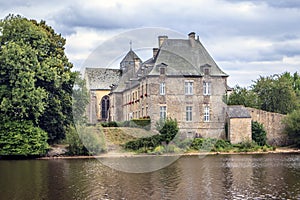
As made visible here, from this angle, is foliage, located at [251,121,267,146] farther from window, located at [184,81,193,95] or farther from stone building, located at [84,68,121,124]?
stone building, located at [84,68,121,124]

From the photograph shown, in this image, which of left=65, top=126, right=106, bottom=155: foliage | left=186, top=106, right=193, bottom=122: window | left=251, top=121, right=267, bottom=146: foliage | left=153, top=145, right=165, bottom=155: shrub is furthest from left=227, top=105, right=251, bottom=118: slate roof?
left=65, top=126, right=106, bottom=155: foliage

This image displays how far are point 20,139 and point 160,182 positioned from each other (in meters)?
18.9

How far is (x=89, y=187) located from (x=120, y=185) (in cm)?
145

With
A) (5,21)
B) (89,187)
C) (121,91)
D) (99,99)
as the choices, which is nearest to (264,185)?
(89,187)

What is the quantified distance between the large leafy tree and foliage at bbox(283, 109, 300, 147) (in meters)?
21.0

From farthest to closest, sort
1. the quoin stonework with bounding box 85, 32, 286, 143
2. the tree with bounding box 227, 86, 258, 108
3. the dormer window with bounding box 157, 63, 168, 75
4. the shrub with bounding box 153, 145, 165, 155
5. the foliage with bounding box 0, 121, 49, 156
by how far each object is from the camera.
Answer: the tree with bounding box 227, 86, 258, 108, the dormer window with bounding box 157, 63, 168, 75, the quoin stonework with bounding box 85, 32, 286, 143, the shrub with bounding box 153, 145, 165, 155, the foliage with bounding box 0, 121, 49, 156

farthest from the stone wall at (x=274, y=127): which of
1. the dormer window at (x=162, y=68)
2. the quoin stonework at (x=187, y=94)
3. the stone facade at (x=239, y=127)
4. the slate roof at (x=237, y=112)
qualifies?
the dormer window at (x=162, y=68)

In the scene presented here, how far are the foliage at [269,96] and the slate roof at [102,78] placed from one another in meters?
21.5

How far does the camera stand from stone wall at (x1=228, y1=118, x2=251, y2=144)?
44.8 meters

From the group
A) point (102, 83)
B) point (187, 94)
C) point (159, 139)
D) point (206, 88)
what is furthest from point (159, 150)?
point (102, 83)

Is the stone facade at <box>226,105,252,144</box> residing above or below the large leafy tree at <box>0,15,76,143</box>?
below

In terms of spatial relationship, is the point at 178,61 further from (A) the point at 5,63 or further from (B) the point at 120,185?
(B) the point at 120,185

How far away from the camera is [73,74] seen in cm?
4419

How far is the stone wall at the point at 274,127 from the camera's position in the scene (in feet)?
154
